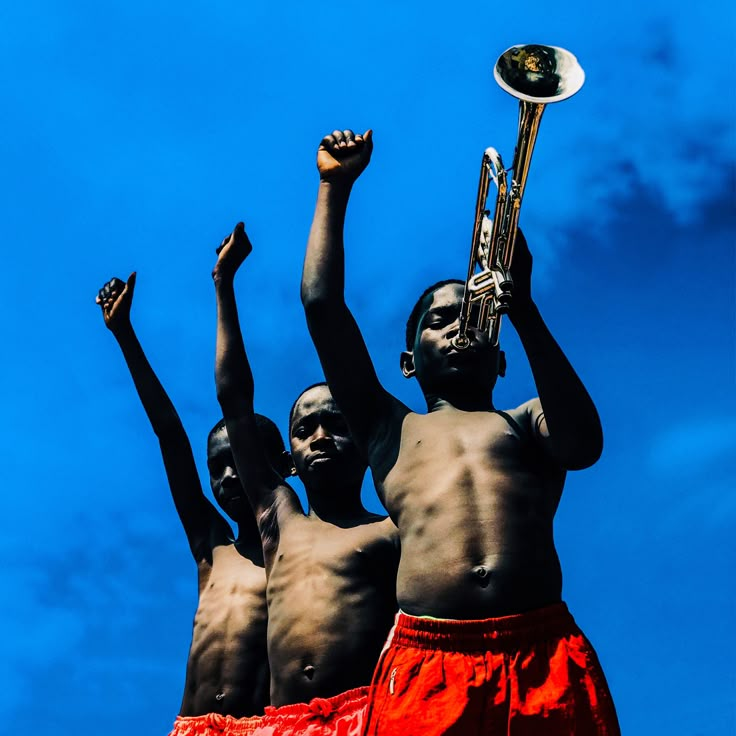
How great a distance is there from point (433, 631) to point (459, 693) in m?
0.25

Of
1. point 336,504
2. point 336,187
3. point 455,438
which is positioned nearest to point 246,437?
point 336,504

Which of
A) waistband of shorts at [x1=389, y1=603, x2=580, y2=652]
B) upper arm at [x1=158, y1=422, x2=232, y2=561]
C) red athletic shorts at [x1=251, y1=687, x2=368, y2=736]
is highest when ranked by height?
upper arm at [x1=158, y1=422, x2=232, y2=561]

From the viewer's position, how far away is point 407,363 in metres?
5.82

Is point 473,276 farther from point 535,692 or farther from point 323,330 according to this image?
point 535,692

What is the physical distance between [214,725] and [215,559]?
109 cm

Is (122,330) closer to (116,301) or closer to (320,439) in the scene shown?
(116,301)

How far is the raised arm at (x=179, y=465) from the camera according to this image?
296 inches

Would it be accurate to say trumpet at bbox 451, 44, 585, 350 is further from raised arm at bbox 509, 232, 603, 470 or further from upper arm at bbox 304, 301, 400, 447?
upper arm at bbox 304, 301, 400, 447

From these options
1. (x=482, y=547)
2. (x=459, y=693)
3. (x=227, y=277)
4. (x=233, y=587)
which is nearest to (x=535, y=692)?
(x=459, y=693)

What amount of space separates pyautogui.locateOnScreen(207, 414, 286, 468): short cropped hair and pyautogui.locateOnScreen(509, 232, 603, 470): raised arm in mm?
3159

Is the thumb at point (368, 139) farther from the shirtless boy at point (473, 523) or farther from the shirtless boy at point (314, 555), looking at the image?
the shirtless boy at point (314, 555)

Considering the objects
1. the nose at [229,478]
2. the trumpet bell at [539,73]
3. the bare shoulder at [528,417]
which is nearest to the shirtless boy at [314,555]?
the nose at [229,478]

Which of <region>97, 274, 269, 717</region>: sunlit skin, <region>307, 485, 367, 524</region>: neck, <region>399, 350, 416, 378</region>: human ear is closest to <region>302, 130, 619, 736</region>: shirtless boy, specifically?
<region>399, 350, 416, 378</region>: human ear

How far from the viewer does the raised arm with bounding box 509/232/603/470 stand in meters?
4.65
